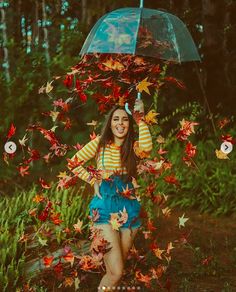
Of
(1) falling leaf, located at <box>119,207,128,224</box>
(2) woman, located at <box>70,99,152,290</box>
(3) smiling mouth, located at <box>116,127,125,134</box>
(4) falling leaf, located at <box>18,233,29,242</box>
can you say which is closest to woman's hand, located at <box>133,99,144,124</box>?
(2) woman, located at <box>70,99,152,290</box>

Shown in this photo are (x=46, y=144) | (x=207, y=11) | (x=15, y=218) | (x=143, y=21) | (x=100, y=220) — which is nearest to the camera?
(x=100, y=220)

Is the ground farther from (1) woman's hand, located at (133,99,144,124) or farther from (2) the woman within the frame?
(1) woman's hand, located at (133,99,144,124)

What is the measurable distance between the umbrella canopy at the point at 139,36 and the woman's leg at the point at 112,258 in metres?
1.32

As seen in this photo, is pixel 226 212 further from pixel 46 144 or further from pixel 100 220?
pixel 46 144

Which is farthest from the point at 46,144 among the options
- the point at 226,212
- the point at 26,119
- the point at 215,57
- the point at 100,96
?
the point at 100,96

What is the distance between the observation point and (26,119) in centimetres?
1082

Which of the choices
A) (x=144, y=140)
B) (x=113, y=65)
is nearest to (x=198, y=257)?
(x=144, y=140)

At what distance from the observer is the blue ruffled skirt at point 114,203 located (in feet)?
13.7

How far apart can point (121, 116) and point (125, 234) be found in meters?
0.85

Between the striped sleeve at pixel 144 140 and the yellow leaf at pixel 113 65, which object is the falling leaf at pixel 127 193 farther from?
the yellow leaf at pixel 113 65

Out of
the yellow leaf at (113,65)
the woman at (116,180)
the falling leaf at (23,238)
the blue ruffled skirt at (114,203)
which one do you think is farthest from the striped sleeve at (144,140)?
the falling leaf at (23,238)

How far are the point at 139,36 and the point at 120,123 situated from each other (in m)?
0.73

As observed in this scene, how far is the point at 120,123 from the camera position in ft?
14.0

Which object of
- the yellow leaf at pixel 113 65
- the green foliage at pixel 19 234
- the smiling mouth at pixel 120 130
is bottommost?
the green foliage at pixel 19 234
